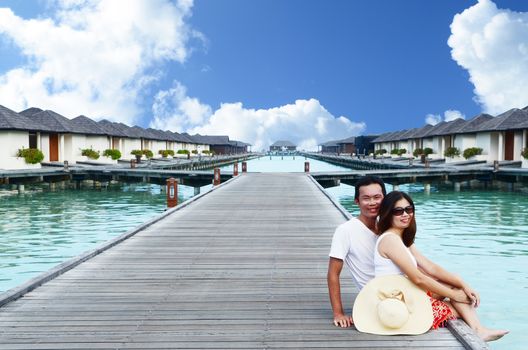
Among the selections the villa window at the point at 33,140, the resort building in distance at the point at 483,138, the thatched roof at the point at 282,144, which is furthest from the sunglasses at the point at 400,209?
the thatched roof at the point at 282,144

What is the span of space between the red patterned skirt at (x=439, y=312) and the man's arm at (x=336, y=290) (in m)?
0.77

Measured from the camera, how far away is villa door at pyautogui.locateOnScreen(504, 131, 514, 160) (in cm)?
3938

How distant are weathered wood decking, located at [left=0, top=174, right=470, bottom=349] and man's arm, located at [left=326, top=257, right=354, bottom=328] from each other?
0.29 feet

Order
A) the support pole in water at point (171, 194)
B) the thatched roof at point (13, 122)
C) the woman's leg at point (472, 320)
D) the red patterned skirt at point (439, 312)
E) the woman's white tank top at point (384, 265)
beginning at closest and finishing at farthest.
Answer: the woman's white tank top at point (384, 265) → the woman's leg at point (472, 320) → the red patterned skirt at point (439, 312) → the support pole in water at point (171, 194) → the thatched roof at point (13, 122)

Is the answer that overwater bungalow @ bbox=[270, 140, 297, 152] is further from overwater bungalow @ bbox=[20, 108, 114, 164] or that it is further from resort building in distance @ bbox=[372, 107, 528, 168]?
overwater bungalow @ bbox=[20, 108, 114, 164]

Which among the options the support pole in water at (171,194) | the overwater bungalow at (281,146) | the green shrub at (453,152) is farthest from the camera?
the overwater bungalow at (281,146)

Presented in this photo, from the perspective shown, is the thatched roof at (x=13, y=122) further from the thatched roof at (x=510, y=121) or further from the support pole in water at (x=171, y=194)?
the thatched roof at (x=510, y=121)

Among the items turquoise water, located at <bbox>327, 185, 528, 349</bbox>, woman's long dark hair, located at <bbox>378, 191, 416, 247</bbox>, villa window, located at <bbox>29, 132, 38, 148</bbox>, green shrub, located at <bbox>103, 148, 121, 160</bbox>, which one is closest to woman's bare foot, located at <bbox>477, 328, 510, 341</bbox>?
woman's long dark hair, located at <bbox>378, 191, 416, 247</bbox>

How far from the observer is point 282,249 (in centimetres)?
868

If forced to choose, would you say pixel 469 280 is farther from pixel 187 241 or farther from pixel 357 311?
pixel 357 311

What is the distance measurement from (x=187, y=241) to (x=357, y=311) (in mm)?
5471

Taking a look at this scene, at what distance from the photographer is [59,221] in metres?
19.8

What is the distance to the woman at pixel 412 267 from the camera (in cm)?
426

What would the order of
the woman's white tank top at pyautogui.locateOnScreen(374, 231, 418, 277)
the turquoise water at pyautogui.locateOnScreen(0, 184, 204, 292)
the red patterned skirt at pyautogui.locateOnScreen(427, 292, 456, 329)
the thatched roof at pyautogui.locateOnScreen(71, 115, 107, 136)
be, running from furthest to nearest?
1. the thatched roof at pyautogui.locateOnScreen(71, 115, 107, 136)
2. the turquoise water at pyautogui.locateOnScreen(0, 184, 204, 292)
3. the red patterned skirt at pyautogui.locateOnScreen(427, 292, 456, 329)
4. the woman's white tank top at pyautogui.locateOnScreen(374, 231, 418, 277)
